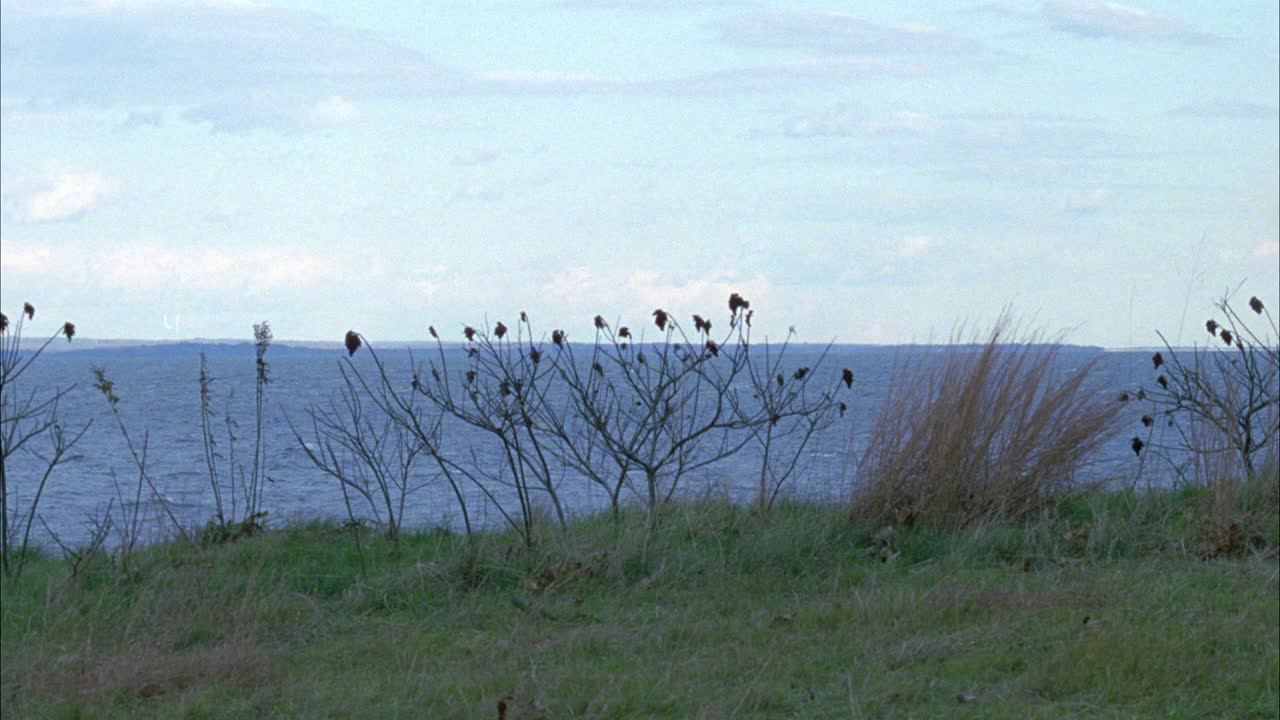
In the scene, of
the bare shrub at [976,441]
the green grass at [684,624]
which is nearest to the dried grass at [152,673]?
the green grass at [684,624]

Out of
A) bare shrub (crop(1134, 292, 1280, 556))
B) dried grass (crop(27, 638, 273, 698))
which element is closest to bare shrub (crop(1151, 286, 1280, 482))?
bare shrub (crop(1134, 292, 1280, 556))

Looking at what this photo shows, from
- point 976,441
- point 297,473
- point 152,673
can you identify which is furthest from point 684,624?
point 297,473

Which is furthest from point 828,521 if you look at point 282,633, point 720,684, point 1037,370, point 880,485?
point 282,633

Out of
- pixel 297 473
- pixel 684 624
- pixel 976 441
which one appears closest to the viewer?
pixel 684 624

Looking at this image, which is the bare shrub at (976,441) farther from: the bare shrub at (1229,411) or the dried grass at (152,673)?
the dried grass at (152,673)

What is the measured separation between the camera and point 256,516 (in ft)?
23.2

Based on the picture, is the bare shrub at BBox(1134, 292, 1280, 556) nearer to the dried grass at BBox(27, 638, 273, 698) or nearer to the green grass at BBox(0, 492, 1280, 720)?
the green grass at BBox(0, 492, 1280, 720)

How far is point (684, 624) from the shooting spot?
4758mm

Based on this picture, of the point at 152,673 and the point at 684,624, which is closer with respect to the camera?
the point at 152,673

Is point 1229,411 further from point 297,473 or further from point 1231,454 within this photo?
point 297,473

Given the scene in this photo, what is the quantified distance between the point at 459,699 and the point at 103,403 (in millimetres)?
55934

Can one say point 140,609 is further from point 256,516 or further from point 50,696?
point 256,516

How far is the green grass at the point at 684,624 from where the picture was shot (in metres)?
3.88

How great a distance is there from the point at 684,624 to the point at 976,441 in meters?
2.53
